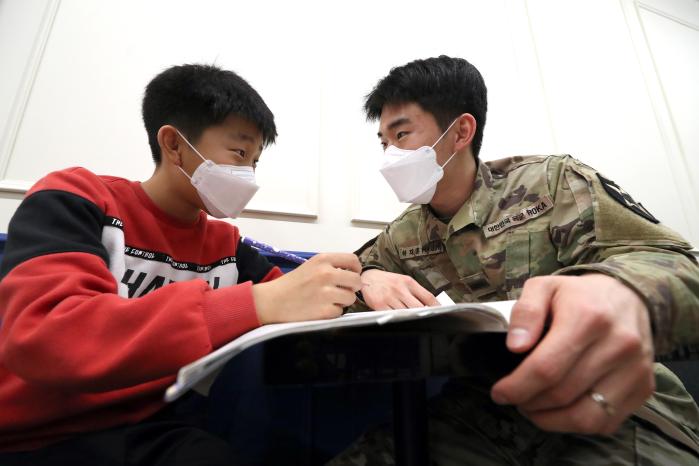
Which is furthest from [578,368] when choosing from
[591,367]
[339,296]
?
[339,296]

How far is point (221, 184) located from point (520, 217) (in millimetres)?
663

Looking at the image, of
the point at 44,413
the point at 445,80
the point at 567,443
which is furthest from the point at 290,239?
the point at 567,443

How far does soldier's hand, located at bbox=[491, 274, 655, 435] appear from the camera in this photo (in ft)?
0.74

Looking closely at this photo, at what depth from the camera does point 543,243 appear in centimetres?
71

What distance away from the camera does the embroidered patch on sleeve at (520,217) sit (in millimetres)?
724

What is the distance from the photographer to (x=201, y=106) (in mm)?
755

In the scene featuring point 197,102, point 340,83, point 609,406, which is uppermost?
point 340,83

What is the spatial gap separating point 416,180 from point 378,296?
14.0 inches

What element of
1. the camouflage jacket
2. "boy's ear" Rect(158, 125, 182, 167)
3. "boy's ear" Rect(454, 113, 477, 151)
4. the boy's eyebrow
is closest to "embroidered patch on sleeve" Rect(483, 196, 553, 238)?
the camouflage jacket

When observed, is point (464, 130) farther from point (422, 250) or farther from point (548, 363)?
point (548, 363)

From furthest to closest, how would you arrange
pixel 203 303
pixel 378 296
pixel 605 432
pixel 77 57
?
1. pixel 77 57
2. pixel 378 296
3. pixel 203 303
4. pixel 605 432

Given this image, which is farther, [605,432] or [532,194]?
[532,194]

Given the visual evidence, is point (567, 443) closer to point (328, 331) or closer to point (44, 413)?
point (328, 331)

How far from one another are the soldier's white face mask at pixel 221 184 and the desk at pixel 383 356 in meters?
0.53
